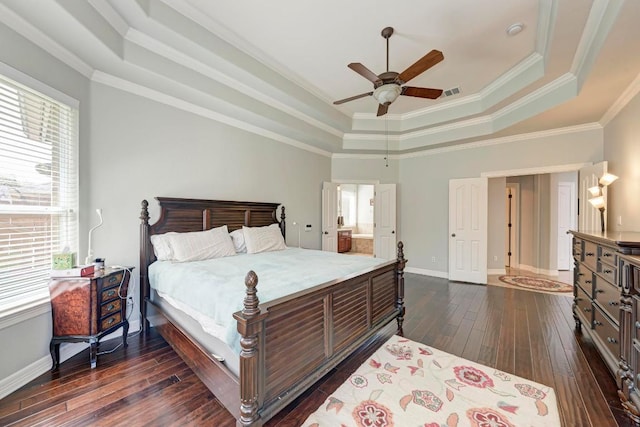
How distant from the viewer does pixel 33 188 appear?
2262 mm

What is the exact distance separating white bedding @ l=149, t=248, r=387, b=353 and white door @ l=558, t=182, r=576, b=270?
5.71 meters

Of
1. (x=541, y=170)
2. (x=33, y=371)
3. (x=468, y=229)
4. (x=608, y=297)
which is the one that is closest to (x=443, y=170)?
(x=468, y=229)

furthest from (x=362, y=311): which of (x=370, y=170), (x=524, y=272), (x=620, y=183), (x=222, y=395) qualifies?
(x=524, y=272)

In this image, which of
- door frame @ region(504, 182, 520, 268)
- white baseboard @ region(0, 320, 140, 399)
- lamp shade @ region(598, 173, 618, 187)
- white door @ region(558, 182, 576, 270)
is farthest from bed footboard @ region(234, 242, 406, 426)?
white door @ region(558, 182, 576, 270)

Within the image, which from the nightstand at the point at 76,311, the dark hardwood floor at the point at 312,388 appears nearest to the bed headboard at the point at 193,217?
the nightstand at the point at 76,311

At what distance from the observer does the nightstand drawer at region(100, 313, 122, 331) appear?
7.78 ft

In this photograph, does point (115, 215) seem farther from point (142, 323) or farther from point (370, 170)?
point (370, 170)

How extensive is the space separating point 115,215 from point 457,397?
146 inches

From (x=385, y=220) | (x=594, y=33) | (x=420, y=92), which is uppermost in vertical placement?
(x=594, y=33)

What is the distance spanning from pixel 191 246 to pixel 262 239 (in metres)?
1.05

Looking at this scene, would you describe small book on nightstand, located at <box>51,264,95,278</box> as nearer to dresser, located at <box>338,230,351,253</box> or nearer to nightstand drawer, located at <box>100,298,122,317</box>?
nightstand drawer, located at <box>100,298,122,317</box>

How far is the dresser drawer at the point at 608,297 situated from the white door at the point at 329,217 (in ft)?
13.4

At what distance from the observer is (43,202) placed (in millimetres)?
2338

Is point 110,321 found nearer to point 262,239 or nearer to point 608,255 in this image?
point 262,239
